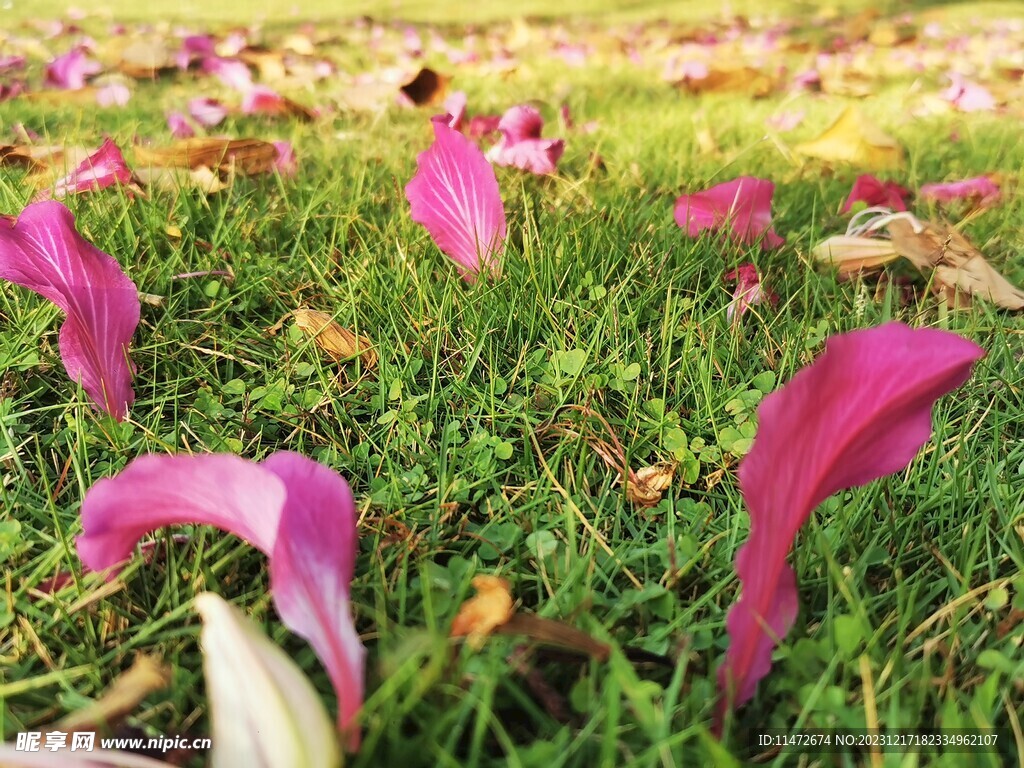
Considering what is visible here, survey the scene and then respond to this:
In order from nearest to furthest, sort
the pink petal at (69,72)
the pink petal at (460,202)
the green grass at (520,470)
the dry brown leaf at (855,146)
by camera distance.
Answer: the green grass at (520,470), the pink petal at (460,202), the dry brown leaf at (855,146), the pink petal at (69,72)

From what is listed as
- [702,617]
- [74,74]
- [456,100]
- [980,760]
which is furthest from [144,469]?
[74,74]

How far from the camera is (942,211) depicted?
5.69ft

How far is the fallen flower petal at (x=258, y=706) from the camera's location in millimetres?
499

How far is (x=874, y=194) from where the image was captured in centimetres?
160

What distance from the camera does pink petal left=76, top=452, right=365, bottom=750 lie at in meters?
0.57

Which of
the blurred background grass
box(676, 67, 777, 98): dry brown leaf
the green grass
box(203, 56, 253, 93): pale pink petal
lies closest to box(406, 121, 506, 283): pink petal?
the green grass

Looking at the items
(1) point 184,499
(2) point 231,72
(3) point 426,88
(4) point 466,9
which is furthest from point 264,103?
(4) point 466,9

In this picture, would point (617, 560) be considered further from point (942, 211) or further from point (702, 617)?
point (942, 211)

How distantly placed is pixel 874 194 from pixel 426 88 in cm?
145

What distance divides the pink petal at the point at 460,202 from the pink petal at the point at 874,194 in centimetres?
81

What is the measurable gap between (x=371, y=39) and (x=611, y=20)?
3.05 metres

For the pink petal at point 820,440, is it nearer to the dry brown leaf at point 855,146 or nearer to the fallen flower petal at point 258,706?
the fallen flower petal at point 258,706

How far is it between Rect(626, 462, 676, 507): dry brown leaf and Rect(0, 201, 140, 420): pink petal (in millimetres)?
638

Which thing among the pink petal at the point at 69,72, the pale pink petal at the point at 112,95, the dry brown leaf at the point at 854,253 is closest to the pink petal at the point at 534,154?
the dry brown leaf at the point at 854,253
